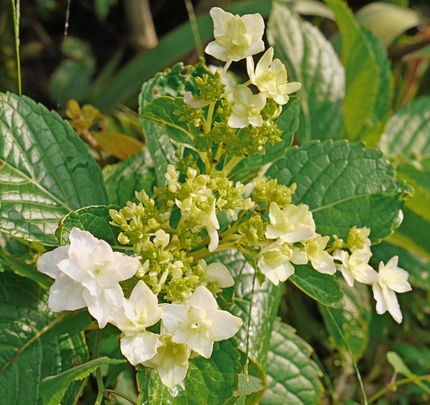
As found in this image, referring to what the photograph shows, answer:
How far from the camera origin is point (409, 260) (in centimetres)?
122

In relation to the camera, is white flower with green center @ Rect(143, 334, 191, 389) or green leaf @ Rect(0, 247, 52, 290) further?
green leaf @ Rect(0, 247, 52, 290)

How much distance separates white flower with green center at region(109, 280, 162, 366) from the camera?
0.53 metres

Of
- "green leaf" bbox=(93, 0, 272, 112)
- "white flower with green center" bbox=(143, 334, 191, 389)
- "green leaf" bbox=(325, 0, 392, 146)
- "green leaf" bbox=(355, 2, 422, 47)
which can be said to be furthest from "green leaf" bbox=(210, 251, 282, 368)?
"green leaf" bbox=(355, 2, 422, 47)

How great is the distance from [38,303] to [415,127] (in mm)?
972

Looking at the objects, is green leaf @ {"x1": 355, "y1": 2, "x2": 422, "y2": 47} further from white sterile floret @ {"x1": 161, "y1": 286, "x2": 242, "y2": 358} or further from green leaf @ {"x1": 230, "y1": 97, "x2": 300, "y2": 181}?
white sterile floret @ {"x1": 161, "y1": 286, "x2": 242, "y2": 358}

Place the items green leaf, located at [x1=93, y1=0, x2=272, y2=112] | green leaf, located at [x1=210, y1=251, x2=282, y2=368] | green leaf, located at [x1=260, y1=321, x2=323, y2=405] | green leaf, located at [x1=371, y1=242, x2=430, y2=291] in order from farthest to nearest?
green leaf, located at [x1=93, y1=0, x2=272, y2=112]
green leaf, located at [x1=371, y1=242, x2=430, y2=291]
green leaf, located at [x1=260, y1=321, x2=323, y2=405]
green leaf, located at [x1=210, y1=251, x2=282, y2=368]

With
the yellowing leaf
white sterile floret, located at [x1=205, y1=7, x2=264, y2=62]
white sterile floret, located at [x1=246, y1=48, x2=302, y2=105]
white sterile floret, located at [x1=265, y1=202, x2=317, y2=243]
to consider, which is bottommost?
the yellowing leaf

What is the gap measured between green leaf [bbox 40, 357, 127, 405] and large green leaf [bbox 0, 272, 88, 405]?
0.12 m

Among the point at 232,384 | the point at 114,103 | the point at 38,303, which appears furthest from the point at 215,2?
the point at 232,384

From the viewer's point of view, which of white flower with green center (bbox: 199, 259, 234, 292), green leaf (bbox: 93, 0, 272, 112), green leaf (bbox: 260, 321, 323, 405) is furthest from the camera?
green leaf (bbox: 93, 0, 272, 112)

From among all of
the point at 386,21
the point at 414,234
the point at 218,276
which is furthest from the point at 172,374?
the point at 386,21

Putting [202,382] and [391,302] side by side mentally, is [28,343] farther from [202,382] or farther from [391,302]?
[391,302]

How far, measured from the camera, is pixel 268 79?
61cm

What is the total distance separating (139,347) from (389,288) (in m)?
0.33
